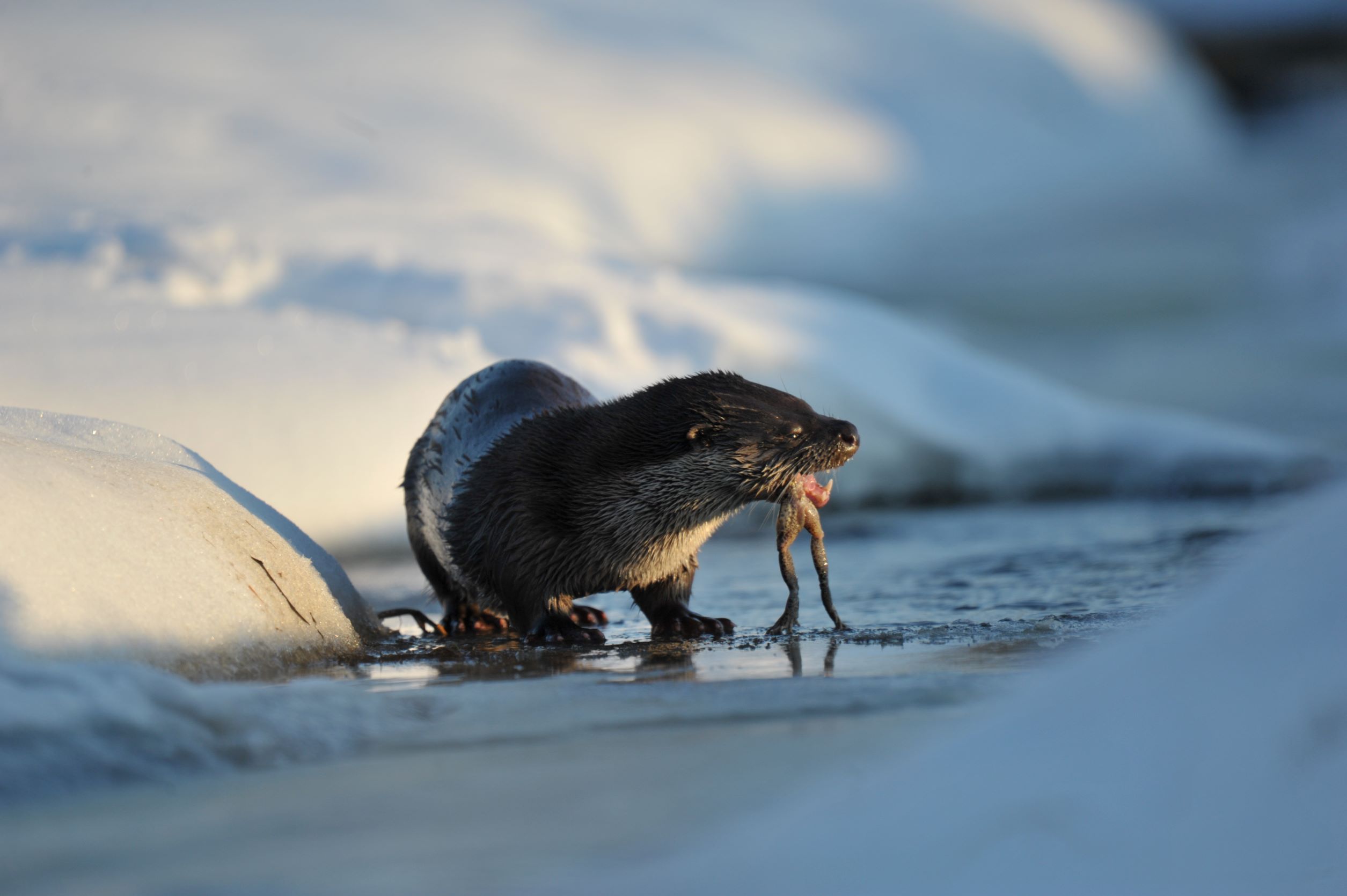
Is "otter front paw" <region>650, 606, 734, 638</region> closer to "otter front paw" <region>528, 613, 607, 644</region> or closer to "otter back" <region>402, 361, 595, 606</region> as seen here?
"otter front paw" <region>528, 613, 607, 644</region>

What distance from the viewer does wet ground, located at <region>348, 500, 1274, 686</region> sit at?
10.2 feet

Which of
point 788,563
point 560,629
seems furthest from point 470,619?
point 788,563

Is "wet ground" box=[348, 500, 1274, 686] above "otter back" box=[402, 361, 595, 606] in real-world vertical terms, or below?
below

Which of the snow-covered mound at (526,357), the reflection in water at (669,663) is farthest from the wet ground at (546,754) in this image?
the snow-covered mound at (526,357)

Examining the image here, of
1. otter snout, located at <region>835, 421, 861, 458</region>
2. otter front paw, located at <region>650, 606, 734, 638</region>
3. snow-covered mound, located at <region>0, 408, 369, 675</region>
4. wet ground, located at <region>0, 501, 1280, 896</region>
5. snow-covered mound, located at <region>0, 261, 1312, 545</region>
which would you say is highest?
snow-covered mound, located at <region>0, 261, 1312, 545</region>

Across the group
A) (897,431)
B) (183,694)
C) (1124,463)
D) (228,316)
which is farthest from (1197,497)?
(183,694)

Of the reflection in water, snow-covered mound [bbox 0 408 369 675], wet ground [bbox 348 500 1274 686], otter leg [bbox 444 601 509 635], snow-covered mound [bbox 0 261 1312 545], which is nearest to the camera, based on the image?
snow-covered mound [bbox 0 408 369 675]

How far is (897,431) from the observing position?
7.95 meters

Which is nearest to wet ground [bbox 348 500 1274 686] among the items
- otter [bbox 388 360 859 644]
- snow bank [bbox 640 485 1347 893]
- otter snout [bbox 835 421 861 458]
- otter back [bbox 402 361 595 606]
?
otter [bbox 388 360 859 644]

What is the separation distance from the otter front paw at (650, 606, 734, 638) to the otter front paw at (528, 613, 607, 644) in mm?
187

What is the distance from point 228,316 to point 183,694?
512cm

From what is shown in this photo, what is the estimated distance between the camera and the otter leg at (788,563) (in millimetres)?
3764

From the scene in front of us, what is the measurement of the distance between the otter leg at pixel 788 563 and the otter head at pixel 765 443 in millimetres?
62

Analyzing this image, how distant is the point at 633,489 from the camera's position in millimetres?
4004
